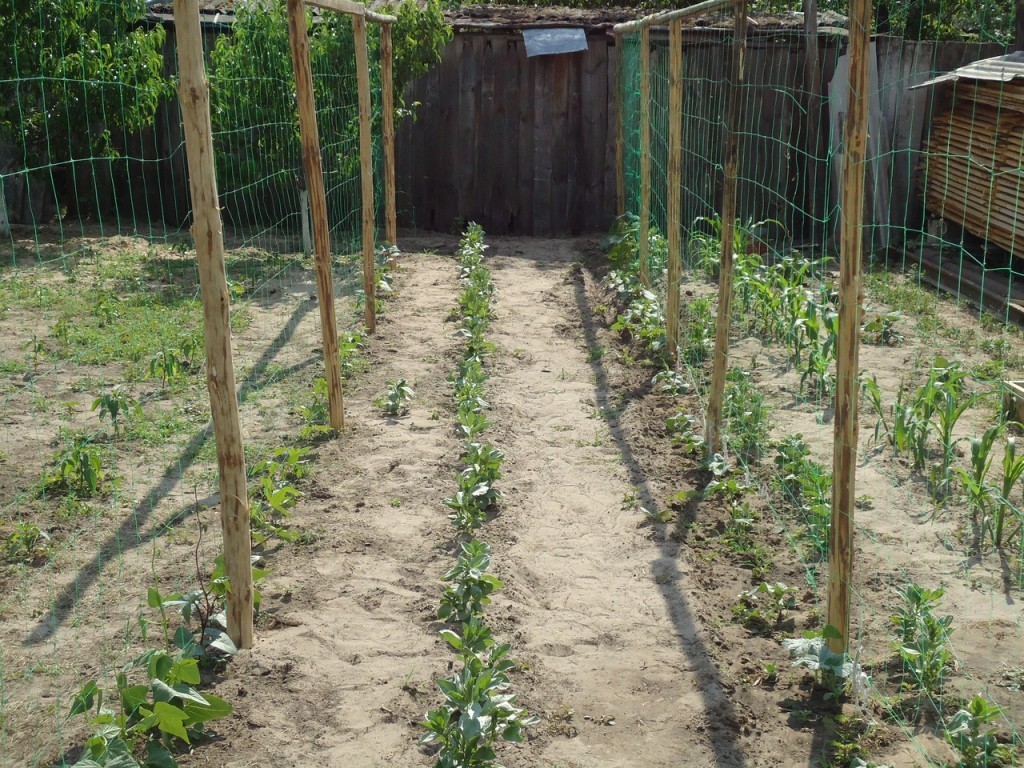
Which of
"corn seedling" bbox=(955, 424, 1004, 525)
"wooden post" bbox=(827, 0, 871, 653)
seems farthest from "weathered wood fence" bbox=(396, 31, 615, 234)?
"wooden post" bbox=(827, 0, 871, 653)

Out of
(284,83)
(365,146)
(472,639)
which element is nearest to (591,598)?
(472,639)

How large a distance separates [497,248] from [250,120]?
9.96 feet

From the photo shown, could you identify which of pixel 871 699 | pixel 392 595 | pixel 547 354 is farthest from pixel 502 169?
pixel 871 699

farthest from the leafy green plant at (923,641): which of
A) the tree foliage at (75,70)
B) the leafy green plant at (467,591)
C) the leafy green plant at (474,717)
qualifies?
the tree foliage at (75,70)

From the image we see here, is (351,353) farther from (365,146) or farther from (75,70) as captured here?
(75,70)

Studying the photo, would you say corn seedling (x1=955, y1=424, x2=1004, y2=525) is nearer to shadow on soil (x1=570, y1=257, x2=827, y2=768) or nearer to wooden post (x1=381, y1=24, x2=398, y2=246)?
shadow on soil (x1=570, y1=257, x2=827, y2=768)

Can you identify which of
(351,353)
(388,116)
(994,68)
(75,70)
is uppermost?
(75,70)

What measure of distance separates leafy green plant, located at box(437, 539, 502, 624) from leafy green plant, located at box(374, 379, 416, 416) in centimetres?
238

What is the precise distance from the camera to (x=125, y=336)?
23.9 feet

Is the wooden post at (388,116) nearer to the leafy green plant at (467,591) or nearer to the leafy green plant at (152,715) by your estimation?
the leafy green plant at (467,591)

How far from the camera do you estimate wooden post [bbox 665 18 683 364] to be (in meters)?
5.98

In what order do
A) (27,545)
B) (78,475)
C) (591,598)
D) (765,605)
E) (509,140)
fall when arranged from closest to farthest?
(765,605) < (591,598) < (27,545) < (78,475) < (509,140)

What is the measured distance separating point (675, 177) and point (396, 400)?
2178mm

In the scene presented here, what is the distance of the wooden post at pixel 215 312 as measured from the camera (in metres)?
3.38
